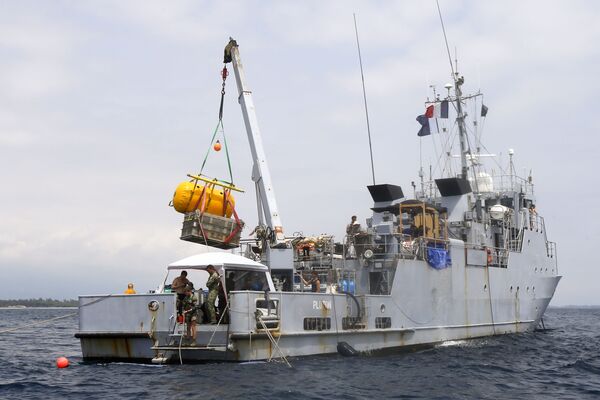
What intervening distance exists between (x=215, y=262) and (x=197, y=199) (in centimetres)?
272

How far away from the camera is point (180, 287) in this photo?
1864 centimetres

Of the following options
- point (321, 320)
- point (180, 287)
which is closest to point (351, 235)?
point (321, 320)

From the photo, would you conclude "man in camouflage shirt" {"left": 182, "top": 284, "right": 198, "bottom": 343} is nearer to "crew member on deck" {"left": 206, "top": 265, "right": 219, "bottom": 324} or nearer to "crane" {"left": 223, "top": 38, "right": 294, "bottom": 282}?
"crew member on deck" {"left": 206, "top": 265, "right": 219, "bottom": 324}

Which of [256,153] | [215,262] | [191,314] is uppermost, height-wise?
[256,153]

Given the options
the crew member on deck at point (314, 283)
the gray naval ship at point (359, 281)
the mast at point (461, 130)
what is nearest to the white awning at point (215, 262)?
the gray naval ship at point (359, 281)

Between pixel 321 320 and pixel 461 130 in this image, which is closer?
pixel 321 320

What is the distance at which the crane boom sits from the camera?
22141mm

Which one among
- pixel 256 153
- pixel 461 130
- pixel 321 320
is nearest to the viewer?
pixel 321 320

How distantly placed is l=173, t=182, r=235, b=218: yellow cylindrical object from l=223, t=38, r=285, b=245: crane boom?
160 centimetres

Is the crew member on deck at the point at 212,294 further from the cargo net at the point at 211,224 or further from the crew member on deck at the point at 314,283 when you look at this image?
the crew member on deck at the point at 314,283

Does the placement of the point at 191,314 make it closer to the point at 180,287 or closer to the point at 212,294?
the point at 212,294

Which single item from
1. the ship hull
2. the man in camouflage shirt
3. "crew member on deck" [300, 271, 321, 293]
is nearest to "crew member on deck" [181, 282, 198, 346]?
the man in camouflage shirt

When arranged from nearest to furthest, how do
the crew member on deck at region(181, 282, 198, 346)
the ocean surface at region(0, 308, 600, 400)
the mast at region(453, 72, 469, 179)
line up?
the ocean surface at region(0, 308, 600, 400) < the crew member on deck at region(181, 282, 198, 346) < the mast at region(453, 72, 469, 179)

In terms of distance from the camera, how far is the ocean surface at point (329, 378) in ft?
49.4
